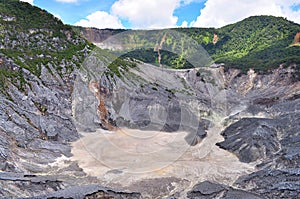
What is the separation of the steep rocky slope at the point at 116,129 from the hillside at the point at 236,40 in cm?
2855

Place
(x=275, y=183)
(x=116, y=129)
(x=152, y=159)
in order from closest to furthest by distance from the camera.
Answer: (x=275, y=183) → (x=152, y=159) → (x=116, y=129)

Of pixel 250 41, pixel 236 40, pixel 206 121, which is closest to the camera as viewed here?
pixel 206 121

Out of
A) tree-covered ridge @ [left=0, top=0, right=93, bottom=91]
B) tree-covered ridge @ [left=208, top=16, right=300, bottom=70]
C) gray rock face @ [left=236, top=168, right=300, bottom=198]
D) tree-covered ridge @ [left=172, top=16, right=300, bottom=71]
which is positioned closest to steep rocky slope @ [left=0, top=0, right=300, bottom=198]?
gray rock face @ [left=236, top=168, right=300, bottom=198]

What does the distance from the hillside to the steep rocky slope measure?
28551 mm

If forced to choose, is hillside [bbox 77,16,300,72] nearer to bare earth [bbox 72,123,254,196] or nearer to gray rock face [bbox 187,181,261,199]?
bare earth [bbox 72,123,254,196]

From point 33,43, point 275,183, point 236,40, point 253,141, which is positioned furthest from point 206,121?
point 236,40

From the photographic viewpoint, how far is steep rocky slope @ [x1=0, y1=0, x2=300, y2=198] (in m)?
25.5

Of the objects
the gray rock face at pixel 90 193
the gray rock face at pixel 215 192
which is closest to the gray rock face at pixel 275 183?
the gray rock face at pixel 215 192

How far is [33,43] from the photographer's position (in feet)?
169

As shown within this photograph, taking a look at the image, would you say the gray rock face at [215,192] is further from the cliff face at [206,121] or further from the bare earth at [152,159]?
the bare earth at [152,159]

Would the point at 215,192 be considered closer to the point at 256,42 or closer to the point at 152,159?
the point at 152,159

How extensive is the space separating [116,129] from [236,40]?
3773 inches

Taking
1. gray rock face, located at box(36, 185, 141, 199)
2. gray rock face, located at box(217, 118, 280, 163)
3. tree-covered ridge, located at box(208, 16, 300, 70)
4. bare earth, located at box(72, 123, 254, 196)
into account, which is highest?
tree-covered ridge, located at box(208, 16, 300, 70)

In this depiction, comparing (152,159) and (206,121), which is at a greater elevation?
(206,121)
